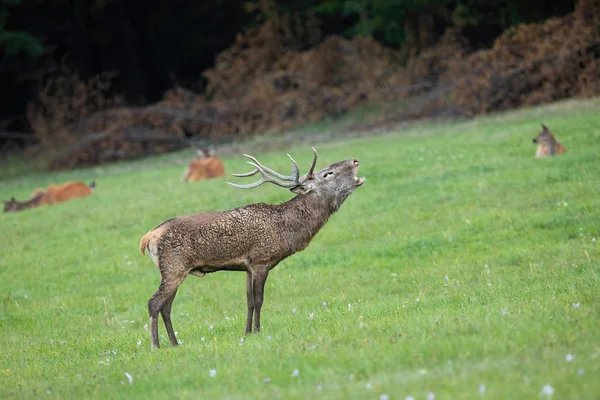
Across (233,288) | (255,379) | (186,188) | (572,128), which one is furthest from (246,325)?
(572,128)

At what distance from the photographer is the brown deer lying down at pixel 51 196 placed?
21859 mm

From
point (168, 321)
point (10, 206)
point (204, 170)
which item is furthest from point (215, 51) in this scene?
point (168, 321)

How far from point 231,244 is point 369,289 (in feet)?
9.57

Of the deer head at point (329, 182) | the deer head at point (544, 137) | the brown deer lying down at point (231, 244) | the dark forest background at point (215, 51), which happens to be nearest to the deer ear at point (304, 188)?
the deer head at point (329, 182)

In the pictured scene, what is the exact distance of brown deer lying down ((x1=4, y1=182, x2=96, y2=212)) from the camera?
21.9m

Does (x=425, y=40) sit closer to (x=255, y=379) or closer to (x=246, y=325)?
(x=246, y=325)

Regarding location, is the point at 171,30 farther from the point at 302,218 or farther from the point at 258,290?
the point at 258,290

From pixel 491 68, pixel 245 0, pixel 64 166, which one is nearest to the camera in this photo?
pixel 491 68

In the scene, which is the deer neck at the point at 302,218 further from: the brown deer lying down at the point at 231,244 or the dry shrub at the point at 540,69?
the dry shrub at the point at 540,69

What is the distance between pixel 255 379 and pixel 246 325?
2.72 meters

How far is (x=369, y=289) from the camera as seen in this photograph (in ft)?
37.2

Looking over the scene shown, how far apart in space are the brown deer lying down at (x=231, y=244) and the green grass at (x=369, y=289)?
50 cm

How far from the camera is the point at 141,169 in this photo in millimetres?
28094

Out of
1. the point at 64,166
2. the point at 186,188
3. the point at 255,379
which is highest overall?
the point at 255,379
